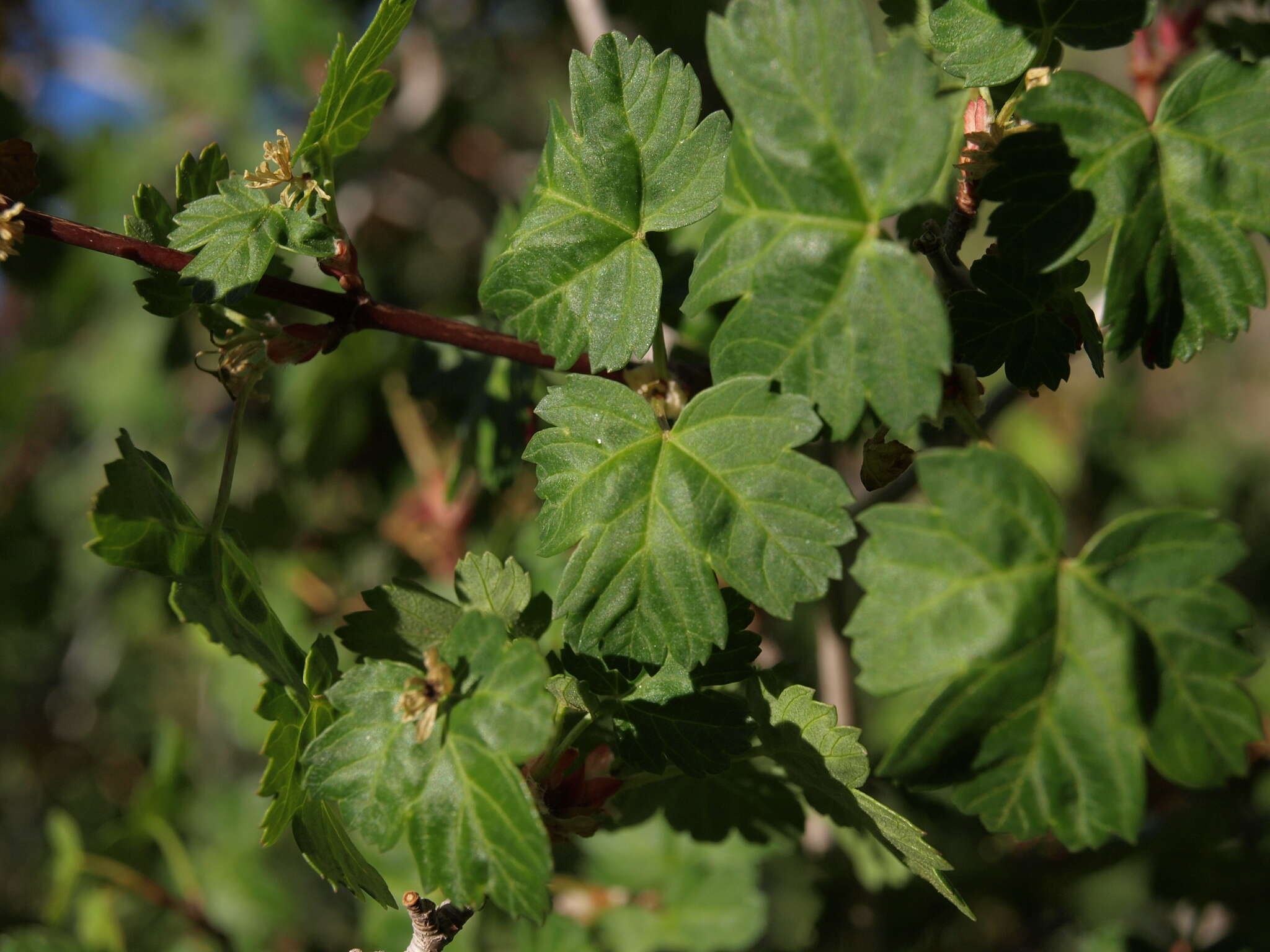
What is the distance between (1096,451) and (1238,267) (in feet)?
6.87

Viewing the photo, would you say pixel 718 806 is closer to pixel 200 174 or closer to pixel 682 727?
pixel 682 727

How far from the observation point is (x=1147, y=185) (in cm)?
76

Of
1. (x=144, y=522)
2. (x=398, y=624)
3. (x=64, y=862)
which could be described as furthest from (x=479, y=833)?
(x=64, y=862)

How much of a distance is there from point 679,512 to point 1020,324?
37cm

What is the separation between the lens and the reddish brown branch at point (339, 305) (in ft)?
2.97

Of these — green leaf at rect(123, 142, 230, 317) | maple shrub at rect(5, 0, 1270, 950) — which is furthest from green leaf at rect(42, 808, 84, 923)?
green leaf at rect(123, 142, 230, 317)

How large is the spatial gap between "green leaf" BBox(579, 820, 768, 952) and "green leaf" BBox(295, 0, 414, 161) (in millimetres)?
1148

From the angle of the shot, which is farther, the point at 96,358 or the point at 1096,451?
the point at 96,358

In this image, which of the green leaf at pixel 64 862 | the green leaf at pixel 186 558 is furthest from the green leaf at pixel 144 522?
the green leaf at pixel 64 862

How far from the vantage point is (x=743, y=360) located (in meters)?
0.76

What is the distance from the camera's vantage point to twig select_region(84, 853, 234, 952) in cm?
174

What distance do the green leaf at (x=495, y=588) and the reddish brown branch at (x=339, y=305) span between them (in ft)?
0.72

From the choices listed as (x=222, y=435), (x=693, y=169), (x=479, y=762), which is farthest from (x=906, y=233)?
(x=222, y=435)

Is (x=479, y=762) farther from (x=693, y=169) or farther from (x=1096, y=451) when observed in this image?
(x=1096, y=451)
